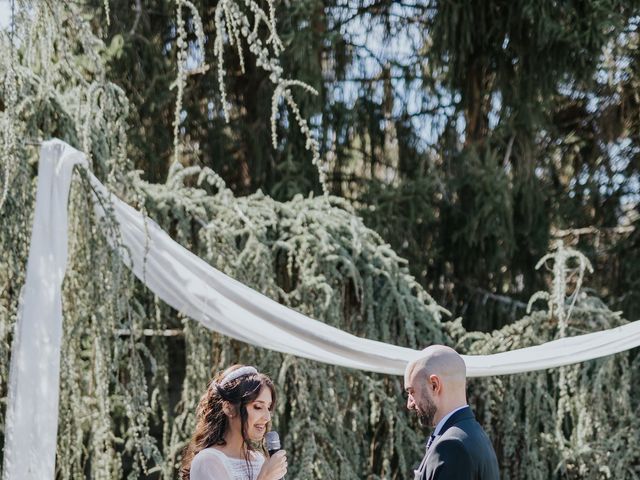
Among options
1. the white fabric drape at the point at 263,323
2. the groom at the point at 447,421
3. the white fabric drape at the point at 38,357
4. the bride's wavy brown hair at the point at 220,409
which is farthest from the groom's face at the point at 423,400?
the white fabric drape at the point at 38,357

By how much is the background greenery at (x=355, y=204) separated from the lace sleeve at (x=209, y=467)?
880 mm

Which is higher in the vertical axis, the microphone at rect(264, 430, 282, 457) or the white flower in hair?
the white flower in hair

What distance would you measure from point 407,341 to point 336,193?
1.91 meters

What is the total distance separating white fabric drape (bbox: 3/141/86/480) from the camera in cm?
367

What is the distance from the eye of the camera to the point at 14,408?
3.70 m

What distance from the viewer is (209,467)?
9.36 feet

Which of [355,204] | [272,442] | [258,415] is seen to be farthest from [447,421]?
[355,204]

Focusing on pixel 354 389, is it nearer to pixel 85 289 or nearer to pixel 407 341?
pixel 407 341

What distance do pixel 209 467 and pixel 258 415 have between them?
0.66 ft

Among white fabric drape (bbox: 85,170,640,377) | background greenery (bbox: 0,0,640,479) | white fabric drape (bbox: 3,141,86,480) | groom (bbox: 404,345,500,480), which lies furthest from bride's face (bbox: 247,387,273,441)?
white fabric drape (bbox: 85,170,640,377)

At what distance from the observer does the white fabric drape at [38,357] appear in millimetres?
3672

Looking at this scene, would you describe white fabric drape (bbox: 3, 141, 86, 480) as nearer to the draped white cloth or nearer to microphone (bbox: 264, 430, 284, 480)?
the draped white cloth

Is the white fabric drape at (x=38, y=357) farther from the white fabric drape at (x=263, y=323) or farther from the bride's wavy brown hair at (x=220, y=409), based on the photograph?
the bride's wavy brown hair at (x=220, y=409)

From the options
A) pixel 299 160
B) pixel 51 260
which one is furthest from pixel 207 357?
pixel 299 160
